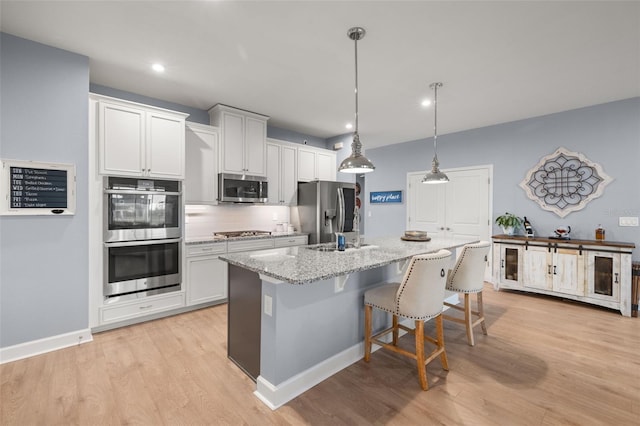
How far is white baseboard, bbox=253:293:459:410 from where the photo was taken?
1.91 m

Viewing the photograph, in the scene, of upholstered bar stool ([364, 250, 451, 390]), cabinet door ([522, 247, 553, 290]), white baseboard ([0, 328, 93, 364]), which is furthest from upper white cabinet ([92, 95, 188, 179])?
cabinet door ([522, 247, 553, 290])

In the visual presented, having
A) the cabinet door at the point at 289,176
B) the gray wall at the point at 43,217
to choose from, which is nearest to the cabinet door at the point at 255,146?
the cabinet door at the point at 289,176

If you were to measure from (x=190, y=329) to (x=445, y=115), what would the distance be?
4.43 m

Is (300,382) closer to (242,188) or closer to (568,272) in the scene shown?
(242,188)

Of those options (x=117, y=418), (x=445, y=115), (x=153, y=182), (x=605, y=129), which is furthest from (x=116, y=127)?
(x=605, y=129)

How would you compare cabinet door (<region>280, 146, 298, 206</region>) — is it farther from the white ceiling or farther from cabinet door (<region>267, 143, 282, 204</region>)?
the white ceiling

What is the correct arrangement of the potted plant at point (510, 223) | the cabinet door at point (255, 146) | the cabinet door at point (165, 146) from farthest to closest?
1. the potted plant at point (510, 223)
2. the cabinet door at point (255, 146)
3. the cabinet door at point (165, 146)

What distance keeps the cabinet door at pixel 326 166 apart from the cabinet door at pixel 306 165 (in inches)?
4.4

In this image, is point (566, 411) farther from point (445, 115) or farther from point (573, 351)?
point (445, 115)

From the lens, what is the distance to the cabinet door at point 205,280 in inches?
141

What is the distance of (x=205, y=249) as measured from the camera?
12.1ft

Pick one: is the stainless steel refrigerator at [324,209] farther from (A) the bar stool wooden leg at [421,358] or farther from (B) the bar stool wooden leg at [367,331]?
(A) the bar stool wooden leg at [421,358]

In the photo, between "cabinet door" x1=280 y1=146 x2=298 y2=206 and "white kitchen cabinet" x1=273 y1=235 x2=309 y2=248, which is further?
"cabinet door" x1=280 y1=146 x2=298 y2=206

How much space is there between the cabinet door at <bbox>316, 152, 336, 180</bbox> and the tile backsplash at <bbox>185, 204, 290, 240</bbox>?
0.89 m
